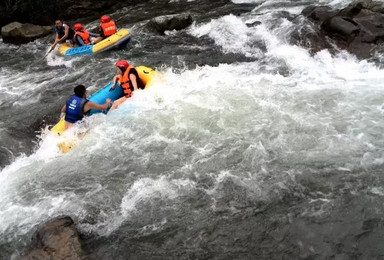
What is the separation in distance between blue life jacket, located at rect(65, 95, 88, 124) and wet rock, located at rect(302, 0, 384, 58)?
573 centimetres

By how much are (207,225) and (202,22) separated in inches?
363

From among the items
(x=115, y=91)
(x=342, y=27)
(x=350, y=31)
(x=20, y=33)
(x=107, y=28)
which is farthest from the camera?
(x=20, y=33)

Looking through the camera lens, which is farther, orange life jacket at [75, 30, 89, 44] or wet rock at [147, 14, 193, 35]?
wet rock at [147, 14, 193, 35]

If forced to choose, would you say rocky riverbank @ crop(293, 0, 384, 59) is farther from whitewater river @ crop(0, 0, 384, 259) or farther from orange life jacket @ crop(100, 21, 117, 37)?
orange life jacket @ crop(100, 21, 117, 37)

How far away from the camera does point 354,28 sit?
9.55m

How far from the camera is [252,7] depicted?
14289mm

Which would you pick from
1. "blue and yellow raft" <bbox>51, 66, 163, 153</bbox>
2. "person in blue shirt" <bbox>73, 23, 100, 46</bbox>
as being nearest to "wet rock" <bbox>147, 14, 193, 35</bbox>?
"person in blue shirt" <bbox>73, 23, 100, 46</bbox>

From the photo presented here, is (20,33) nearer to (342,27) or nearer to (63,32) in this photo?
(63,32)

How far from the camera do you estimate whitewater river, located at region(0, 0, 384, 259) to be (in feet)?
16.5

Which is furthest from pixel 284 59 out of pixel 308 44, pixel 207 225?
pixel 207 225

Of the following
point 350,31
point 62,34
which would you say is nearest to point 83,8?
point 62,34

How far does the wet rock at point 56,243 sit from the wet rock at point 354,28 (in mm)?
A: 7324

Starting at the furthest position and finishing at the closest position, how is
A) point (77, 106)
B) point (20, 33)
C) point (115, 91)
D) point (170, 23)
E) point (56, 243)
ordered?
point (20, 33)
point (170, 23)
point (115, 91)
point (77, 106)
point (56, 243)

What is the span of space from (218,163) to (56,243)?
8.81 feet
